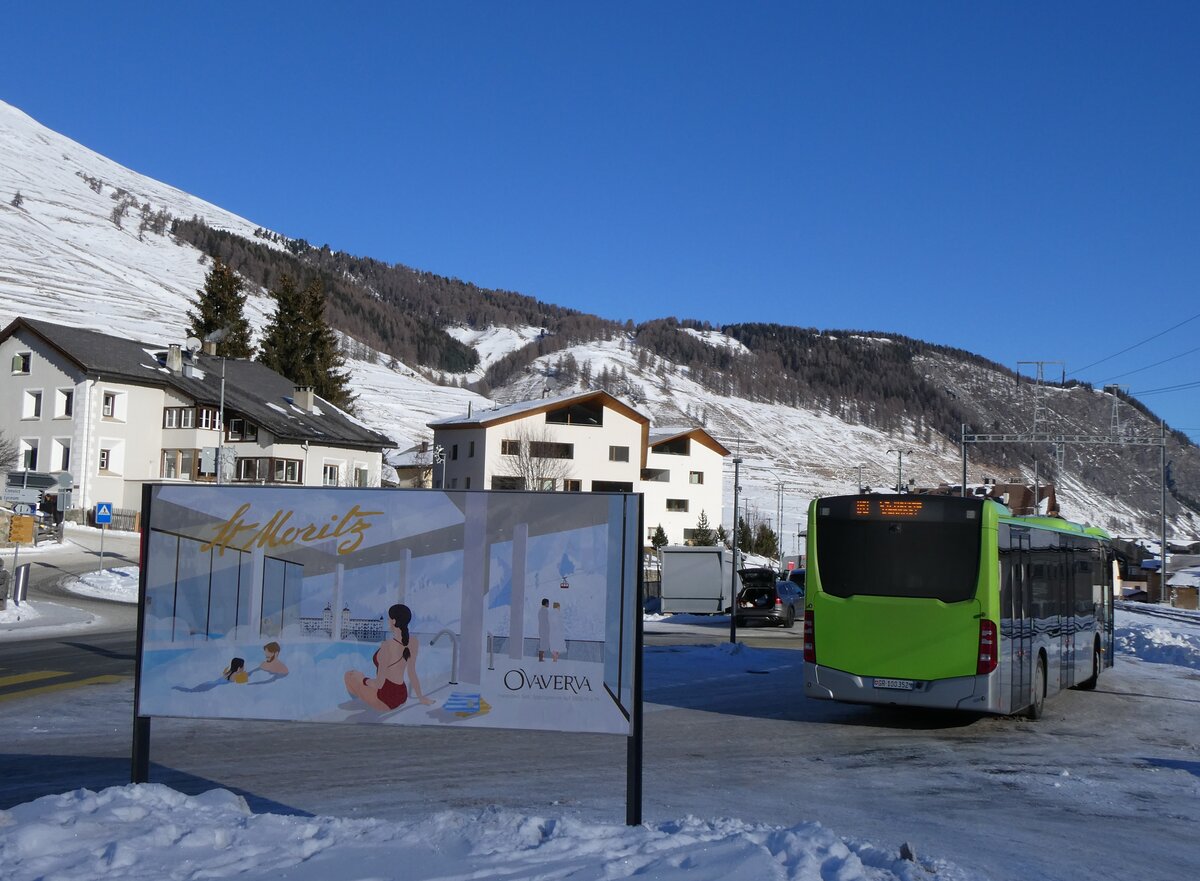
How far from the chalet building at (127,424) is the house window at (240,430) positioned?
0.18ft

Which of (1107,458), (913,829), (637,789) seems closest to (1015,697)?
(913,829)

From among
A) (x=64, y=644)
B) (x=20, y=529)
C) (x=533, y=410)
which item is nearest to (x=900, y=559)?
(x=64, y=644)

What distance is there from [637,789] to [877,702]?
7.49 meters

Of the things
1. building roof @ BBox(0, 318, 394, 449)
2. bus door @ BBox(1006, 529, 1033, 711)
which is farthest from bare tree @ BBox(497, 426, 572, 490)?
bus door @ BBox(1006, 529, 1033, 711)

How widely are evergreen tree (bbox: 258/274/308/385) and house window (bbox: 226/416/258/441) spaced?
2418cm

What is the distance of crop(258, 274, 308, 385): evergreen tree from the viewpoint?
283ft

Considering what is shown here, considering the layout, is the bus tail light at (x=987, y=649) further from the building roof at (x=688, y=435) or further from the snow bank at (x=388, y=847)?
the building roof at (x=688, y=435)

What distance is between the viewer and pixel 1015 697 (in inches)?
560

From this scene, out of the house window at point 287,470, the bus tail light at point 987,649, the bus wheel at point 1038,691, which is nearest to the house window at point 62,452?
the house window at point 287,470

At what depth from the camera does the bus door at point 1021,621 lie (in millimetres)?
14297

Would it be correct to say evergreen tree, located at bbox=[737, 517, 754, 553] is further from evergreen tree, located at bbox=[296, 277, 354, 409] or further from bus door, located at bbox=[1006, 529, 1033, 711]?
bus door, located at bbox=[1006, 529, 1033, 711]

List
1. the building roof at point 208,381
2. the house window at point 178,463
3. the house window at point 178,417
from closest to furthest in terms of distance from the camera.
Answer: the building roof at point 208,381, the house window at point 178,463, the house window at point 178,417

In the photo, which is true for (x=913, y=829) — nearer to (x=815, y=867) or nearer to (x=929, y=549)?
(x=815, y=867)

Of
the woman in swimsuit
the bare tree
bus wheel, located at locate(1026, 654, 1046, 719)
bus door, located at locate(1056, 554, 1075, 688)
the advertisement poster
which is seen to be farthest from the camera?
the bare tree
